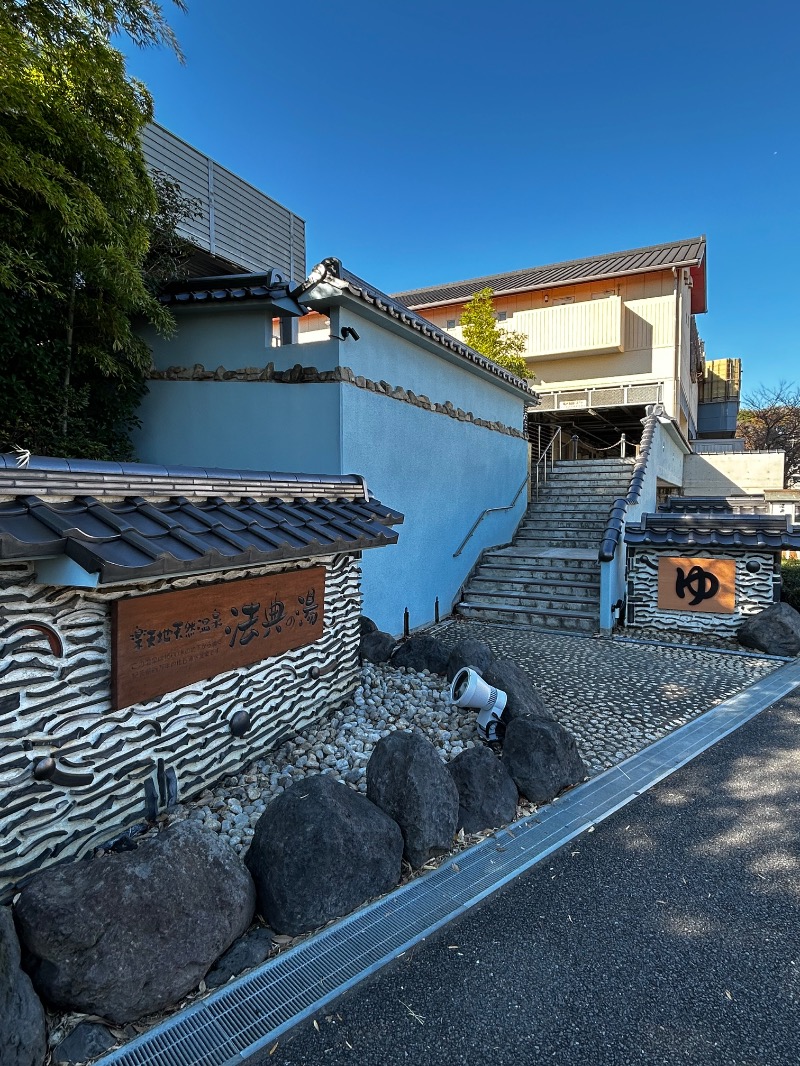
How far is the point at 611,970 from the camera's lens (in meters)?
2.64

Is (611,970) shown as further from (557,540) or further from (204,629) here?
(557,540)

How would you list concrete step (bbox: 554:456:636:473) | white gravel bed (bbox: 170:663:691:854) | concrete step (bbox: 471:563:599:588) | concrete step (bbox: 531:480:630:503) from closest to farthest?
white gravel bed (bbox: 170:663:691:854), concrete step (bbox: 471:563:599:588), concrete step (bbox: 531:480:630:503), concrete step (bbox: 554:456:636:473)

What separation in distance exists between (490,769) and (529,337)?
2052cm

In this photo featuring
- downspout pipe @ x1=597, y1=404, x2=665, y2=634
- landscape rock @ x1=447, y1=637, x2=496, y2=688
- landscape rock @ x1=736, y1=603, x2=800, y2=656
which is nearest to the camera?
landscape rock @ x1=447, y1=637, x2=496, y2=688

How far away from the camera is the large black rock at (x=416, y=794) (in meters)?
3.39

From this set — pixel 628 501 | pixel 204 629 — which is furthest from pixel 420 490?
pixel 204 629

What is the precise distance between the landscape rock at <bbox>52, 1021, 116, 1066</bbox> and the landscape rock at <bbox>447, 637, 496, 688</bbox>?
3924mm

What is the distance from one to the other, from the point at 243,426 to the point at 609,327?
16510mm

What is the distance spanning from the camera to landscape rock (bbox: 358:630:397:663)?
6.37 metres

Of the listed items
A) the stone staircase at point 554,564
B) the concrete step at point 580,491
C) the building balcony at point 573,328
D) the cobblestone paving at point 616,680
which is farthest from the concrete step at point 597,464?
the building balcony at point 573,328

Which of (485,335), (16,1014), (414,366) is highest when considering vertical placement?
(485,335)

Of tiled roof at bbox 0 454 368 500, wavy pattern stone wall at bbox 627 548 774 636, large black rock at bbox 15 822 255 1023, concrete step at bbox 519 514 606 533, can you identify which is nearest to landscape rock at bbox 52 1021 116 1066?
large black rock at bbox 15 822 255 1023

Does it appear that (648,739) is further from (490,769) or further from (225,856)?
(225,856)

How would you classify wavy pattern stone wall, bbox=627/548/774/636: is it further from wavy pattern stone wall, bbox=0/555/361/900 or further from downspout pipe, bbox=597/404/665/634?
wavy pattern stone wall, bbox=0/555/361/900
